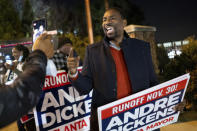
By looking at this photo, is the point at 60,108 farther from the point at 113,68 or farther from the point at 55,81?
the point at 113,68

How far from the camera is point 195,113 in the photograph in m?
4.79

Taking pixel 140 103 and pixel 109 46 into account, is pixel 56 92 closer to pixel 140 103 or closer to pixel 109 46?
pixel 109 46

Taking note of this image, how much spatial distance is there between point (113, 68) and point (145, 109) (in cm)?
50

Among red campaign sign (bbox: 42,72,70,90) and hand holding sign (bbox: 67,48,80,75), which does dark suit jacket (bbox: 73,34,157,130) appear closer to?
hand holding sign (bbox: 67,48,80,75)

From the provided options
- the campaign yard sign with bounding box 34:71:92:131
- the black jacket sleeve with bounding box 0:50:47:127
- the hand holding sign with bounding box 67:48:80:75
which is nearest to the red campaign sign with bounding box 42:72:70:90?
the campaign yard sign with bounding box 34:71:92:131

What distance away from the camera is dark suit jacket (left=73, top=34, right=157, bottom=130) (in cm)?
198

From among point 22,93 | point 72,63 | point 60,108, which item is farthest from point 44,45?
point 60,108

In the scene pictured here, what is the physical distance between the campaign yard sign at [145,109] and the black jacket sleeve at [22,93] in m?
0.87

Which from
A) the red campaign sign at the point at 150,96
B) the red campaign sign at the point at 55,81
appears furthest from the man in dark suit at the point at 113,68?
the red campaign sign at the point at 55,81

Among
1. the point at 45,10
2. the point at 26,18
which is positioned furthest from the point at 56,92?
the point at 26,18

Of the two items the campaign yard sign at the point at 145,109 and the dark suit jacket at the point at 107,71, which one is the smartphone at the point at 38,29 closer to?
the dark suit jacket at the point at 107,71

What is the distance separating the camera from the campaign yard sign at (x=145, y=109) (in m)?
1.83

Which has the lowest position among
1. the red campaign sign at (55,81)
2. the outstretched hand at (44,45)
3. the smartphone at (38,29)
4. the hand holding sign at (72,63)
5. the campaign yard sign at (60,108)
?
the campaign yard sign at (60,108)

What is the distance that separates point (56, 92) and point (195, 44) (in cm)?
375
